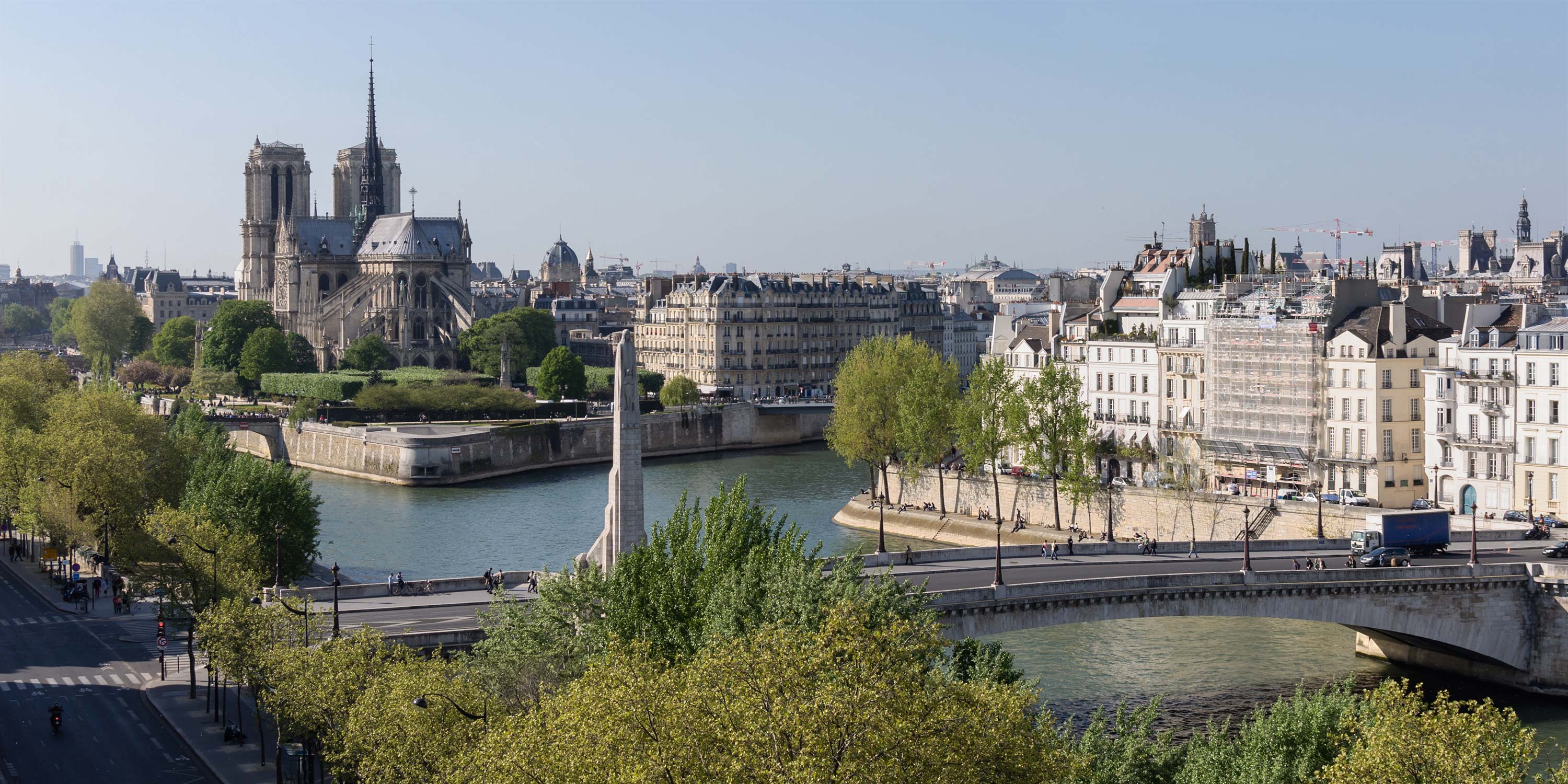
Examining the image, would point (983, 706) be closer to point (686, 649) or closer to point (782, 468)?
point (686, 649)

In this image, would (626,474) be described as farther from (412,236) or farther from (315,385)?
(412,236)

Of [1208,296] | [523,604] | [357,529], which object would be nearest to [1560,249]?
[1208,296]

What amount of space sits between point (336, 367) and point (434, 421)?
35480 mm

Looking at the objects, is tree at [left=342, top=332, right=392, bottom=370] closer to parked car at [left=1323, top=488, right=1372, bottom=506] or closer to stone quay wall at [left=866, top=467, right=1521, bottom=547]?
stone quay wall at [left=866, top=467, right=1521, bottom=547]

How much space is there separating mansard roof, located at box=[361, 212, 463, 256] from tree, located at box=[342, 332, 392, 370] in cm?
1753

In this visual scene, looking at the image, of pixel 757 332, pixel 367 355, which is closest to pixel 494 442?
pixel 757 332

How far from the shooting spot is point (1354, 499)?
5331 cm

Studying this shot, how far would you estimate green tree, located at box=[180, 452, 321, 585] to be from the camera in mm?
45281

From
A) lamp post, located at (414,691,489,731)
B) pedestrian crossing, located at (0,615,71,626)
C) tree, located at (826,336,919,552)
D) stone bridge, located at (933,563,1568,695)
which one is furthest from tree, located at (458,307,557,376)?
lamp post, located at (414,691,489,731)

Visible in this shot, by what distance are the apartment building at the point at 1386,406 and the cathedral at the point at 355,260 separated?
8480 centimetres

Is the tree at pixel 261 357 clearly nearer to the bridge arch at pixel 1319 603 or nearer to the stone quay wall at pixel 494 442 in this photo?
the stone quay wall at pixel 494 442

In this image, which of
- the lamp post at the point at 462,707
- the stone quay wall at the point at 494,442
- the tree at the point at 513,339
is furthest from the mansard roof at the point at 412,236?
the lamp post at the point at 462,707

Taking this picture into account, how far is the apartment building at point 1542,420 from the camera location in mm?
48938

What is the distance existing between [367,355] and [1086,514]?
3028 inches
